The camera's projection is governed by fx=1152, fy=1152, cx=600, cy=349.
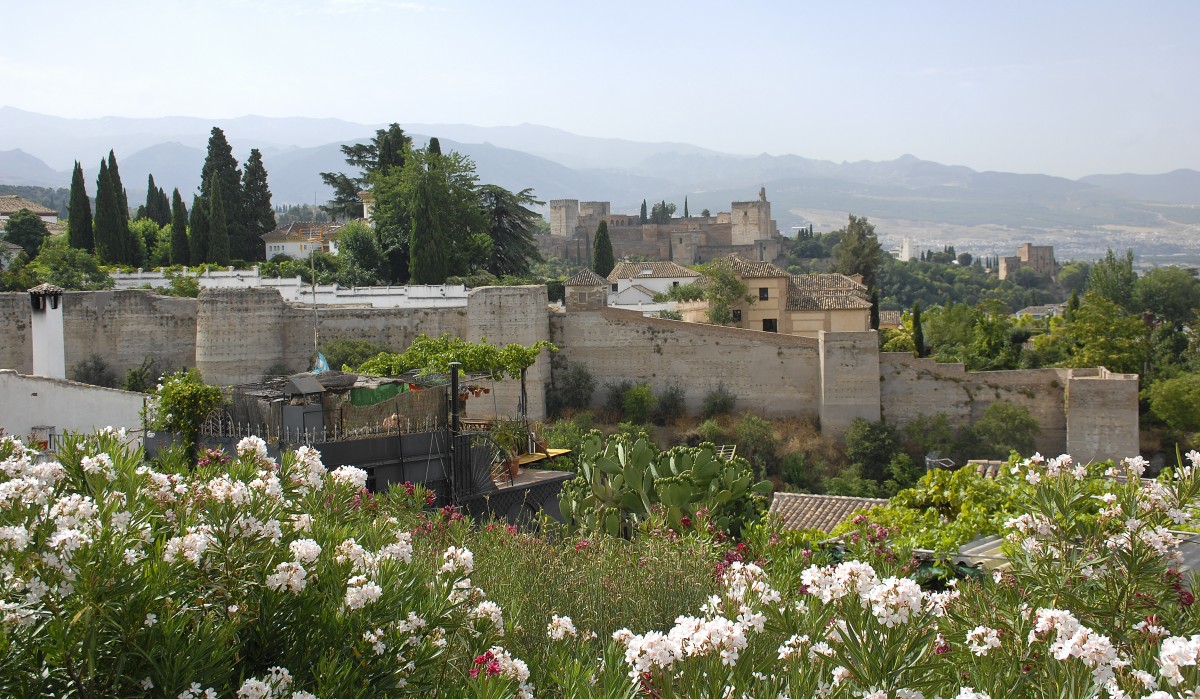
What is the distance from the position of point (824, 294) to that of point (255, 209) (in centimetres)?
1787

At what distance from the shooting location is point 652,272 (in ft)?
120

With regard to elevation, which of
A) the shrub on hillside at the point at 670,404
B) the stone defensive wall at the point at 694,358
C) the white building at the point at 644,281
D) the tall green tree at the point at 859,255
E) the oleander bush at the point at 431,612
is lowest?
the shrub on hillside at the point at 670,404

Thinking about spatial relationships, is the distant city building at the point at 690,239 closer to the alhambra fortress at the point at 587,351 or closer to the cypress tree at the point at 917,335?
the cypress tree at the point at 917,335

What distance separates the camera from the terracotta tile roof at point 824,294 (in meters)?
29.5

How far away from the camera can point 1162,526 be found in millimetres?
4699

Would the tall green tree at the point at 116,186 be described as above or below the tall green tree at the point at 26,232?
above

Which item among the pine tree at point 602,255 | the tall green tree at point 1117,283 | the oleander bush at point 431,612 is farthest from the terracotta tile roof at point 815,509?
the tall green tree at point 1117,283

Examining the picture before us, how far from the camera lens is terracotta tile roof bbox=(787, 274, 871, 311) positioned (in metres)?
29.5

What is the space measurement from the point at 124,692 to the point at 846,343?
75.6ft

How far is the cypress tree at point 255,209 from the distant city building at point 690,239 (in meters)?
30.5

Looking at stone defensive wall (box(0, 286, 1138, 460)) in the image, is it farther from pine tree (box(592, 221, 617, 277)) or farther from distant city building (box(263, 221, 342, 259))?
pine tree (box(592, 221, 617, 277))

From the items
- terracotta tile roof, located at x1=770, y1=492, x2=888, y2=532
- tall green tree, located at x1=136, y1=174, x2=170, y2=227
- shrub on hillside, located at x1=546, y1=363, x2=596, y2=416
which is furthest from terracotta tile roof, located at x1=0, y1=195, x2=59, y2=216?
terracotta tile roof, located at x1=770, y1=492, x2=888, y2=532

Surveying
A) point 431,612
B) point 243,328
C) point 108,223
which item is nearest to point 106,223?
point 108,223

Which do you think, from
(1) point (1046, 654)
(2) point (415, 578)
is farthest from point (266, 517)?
(1) point (1046, 654)
